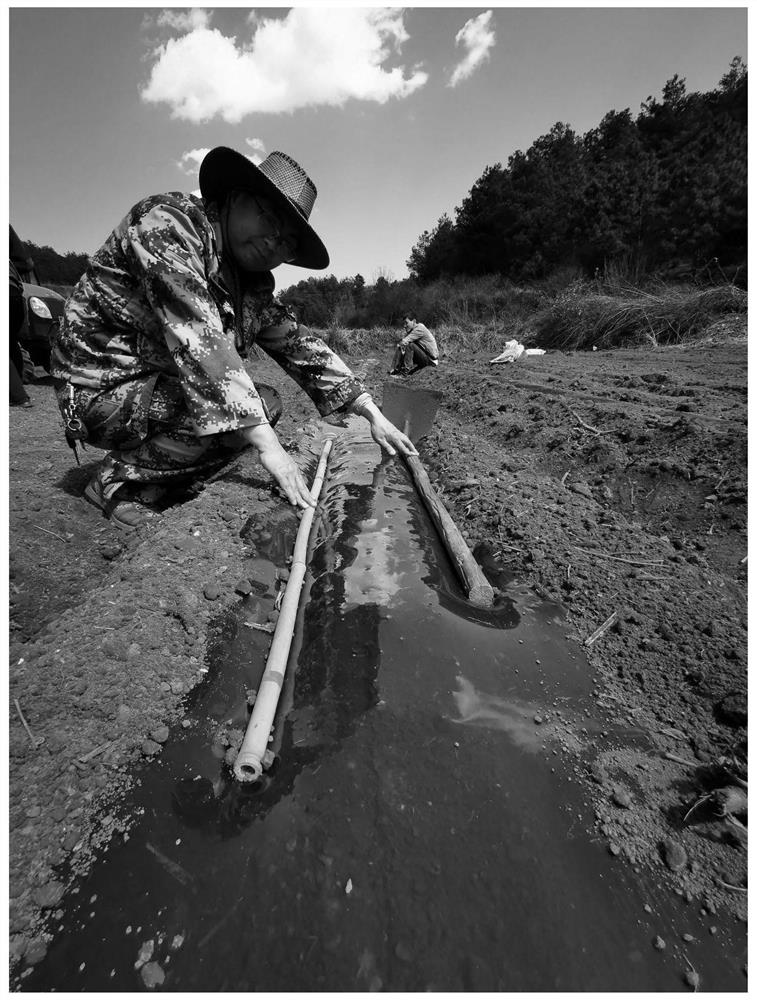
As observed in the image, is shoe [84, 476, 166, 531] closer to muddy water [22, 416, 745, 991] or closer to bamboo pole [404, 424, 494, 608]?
muddy water [22, 416, 745, 991]

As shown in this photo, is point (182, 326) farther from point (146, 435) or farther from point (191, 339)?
point (146, 435)

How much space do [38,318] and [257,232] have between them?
18.0 ft

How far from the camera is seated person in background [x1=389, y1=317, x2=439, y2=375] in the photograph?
1041cm

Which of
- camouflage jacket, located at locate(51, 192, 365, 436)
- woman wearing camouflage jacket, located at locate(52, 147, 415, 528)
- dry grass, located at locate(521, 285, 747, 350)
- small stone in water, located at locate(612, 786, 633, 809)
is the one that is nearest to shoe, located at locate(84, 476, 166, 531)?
woman wearing camouflage jacket, located at locate(52, 147, 415, 528)

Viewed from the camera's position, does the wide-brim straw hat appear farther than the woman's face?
No

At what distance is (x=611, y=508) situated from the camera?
3145mm

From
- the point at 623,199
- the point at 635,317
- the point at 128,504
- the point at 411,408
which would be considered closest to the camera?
the point at 128,504

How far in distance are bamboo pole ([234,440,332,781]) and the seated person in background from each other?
898 centimetres

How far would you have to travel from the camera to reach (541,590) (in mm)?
2227

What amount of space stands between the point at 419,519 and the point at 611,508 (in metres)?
1.40

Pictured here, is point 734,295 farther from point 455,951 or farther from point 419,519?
point 455,951

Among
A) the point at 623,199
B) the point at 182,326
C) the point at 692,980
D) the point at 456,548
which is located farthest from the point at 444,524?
the point at 623,199

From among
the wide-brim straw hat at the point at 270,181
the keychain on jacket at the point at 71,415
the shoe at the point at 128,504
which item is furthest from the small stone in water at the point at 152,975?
the wide-brim straw hat at the point at 270,181

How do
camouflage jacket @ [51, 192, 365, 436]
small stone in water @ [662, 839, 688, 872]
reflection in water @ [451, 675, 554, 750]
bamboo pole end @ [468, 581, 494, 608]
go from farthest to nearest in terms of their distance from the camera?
bamboo pole end @ [468, 581, 494, 608], camouflage jacket @ [51, 192, 365, 436], reflection in water @ [451, 675, 554, 750], small stone in water @ [662, 839, 688, 872]
